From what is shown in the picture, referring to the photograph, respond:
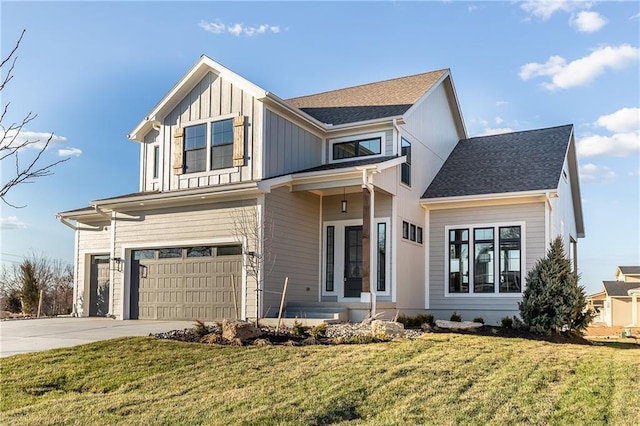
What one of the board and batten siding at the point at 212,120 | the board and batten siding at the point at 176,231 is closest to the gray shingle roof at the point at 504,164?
the board and batten siding at the point at 212,120

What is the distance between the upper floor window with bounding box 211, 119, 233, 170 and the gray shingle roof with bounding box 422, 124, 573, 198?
599 cm

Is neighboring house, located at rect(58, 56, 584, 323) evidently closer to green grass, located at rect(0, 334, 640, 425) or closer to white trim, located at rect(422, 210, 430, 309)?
white trim, located at rect(422, 210, 430, 309)

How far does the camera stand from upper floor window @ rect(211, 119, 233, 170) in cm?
1534

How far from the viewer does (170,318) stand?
15.1m

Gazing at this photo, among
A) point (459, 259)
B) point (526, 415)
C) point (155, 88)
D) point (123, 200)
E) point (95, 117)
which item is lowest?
point (526, 415)

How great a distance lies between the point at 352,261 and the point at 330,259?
0.61 metres

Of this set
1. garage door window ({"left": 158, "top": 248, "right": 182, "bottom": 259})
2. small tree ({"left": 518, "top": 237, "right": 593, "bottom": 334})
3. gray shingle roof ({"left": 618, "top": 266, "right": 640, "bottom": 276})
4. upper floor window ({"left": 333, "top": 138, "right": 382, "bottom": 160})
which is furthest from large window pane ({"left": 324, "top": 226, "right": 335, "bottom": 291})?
gray shingle roof ({"left": 618, "top": 266, "right": 640, "bottom": 276})

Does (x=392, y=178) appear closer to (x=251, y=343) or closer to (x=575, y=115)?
(x=251, y=343)

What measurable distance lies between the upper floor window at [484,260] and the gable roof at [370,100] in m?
4.06

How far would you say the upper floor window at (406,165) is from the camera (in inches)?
645

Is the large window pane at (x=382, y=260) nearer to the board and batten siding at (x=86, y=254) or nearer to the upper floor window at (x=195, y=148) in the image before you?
the upper floor window at (x=195, y=148)

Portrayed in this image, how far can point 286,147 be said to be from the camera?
1568cm

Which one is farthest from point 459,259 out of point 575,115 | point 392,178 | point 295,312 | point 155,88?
point 155,88

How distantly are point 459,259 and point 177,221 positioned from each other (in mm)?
7883
